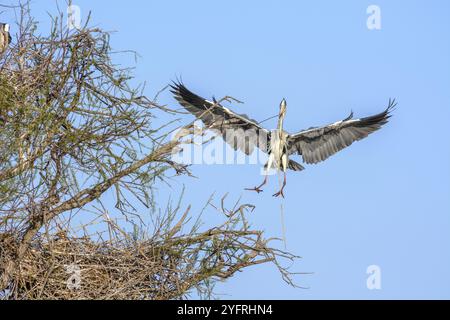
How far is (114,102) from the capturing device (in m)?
10.2

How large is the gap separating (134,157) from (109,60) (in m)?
0.94

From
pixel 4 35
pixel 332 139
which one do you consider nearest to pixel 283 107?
pixel 332 139

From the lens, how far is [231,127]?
49.2ft


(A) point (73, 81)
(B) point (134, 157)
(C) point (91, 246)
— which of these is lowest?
(C) point (91, 246)

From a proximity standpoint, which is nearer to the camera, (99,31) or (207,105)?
(99,31)

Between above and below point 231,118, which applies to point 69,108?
below

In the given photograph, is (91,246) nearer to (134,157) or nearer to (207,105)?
(134,157)

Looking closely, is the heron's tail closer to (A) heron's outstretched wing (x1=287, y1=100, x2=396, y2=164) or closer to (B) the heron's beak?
(A) heron's outstretched wing (x1=287, y1=100, x2=396, y2=164)

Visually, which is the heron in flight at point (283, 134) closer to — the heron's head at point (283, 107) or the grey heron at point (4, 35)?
the heron's head at point (283, 107)

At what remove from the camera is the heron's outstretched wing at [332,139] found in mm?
15547

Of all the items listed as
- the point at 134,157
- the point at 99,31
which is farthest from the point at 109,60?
the point at 134,157

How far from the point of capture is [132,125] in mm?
10070

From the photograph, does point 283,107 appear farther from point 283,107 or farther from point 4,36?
point 4,36

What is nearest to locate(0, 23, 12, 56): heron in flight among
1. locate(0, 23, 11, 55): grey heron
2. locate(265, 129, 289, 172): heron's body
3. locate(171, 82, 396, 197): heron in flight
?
locate(0, 23, 11, 55): grey heron
